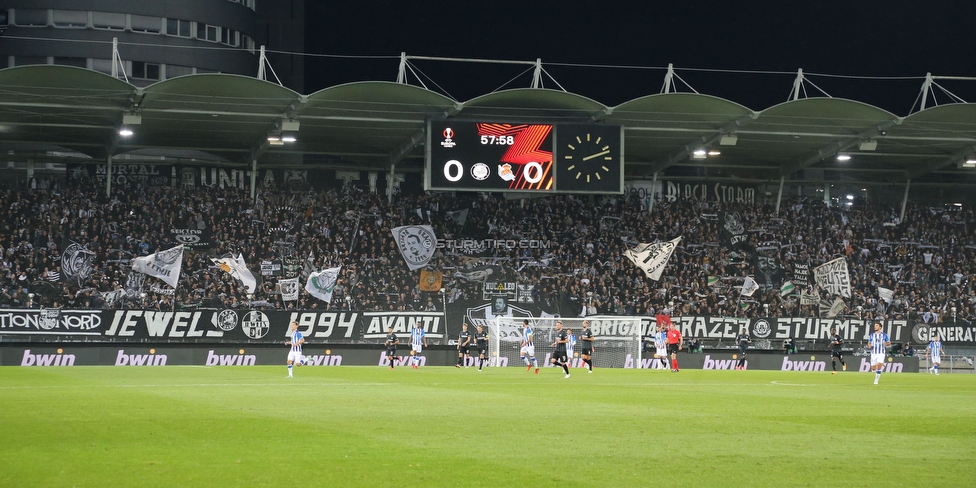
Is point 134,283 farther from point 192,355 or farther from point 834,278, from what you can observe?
point 834,278

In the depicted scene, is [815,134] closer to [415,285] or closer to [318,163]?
[415,285]

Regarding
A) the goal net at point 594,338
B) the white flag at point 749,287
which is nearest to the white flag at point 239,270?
the goal net at point 594,338

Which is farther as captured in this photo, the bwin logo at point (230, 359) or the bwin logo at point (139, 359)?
the bwin logo at point (230, 359)

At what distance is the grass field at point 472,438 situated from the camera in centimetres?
1022

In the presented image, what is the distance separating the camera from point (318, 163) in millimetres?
51125

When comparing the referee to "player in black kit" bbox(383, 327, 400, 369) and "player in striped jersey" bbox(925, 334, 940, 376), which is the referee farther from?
"player in striped jersey" bbox(925, 334, 940, 376)

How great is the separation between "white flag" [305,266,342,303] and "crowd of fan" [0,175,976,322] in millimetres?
391

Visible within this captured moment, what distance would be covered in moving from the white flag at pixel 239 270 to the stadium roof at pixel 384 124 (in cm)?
588

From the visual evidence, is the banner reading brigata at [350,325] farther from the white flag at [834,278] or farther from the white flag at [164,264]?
the white flag at [164,264]

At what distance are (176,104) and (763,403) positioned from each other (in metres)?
28.9

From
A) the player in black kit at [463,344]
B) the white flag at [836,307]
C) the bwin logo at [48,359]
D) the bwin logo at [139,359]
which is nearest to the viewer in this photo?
the bwin logo at [48,359]

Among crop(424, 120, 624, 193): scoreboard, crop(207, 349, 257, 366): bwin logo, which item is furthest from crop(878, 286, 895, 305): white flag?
crop(207, 349, 257, 366): bwin logo

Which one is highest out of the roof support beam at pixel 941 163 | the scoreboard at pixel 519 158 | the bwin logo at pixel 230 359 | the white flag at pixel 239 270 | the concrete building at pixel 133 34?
the concrete building at pixel 133 34

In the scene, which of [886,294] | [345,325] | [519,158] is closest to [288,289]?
[345,325]
